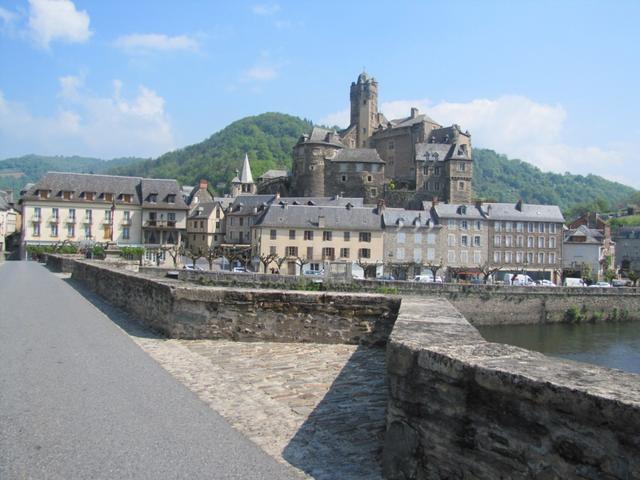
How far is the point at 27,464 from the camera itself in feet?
13.6

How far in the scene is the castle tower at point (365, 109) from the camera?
313 ft

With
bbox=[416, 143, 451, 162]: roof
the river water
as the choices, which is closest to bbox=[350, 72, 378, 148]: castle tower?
bbox=[416, 143, 451, 162]: roof

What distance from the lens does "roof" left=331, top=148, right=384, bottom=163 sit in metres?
78.7

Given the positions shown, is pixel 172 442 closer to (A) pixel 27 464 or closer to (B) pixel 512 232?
(A) pixel 27 464

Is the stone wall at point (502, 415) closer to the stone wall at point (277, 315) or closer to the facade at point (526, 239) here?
the stone wall at point (277, 315)

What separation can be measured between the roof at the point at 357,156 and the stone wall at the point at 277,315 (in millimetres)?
70015

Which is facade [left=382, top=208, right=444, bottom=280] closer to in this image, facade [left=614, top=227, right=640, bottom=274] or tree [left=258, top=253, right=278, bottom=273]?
tree [left=258, top=253, right=278, bottom=273]

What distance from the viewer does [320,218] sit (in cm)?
5416


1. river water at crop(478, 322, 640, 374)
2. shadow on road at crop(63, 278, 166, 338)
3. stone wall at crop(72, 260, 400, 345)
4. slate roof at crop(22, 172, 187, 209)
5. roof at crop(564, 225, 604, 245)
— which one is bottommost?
river water at crop(478, 322, 640, 374)

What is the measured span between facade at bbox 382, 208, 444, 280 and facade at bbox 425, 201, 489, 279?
841 mm

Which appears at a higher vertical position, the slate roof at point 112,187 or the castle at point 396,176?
the castle at point 396,176

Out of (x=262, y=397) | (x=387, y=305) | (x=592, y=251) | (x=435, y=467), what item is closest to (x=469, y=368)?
(x=435, y=467)

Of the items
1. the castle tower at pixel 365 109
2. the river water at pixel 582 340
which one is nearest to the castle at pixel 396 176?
the castle tower at pixel 365 109

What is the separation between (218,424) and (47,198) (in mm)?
63530
